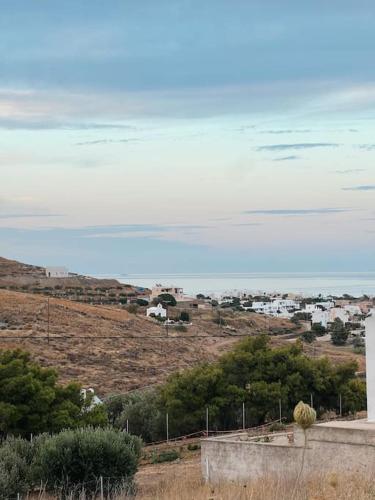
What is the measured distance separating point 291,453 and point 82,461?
434cm

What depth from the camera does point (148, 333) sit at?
56531mm

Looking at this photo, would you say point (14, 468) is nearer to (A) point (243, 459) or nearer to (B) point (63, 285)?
(A) point (243, 459)

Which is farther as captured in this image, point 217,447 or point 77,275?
point 77,275

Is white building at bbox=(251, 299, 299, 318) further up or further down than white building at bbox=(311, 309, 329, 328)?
further up

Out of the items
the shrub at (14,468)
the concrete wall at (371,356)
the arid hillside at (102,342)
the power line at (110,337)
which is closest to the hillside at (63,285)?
the arid hillside at (102,342)

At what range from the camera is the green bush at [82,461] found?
15.8m

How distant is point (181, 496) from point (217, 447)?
27.2 ft

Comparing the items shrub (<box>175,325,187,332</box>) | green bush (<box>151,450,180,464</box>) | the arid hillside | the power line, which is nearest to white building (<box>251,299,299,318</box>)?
the arid hillside

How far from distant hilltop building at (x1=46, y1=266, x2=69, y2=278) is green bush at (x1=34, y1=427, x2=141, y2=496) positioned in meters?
78.0

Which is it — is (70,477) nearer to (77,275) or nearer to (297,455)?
(297,455)

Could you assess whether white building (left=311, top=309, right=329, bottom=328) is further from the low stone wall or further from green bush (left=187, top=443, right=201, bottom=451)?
the low stone wall

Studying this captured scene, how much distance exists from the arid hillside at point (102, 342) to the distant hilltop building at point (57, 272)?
33765 mm

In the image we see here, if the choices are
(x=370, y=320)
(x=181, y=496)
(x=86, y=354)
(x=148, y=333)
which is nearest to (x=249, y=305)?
(x=148, y=333)

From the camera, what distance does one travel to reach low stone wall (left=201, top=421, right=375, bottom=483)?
16484 mm
